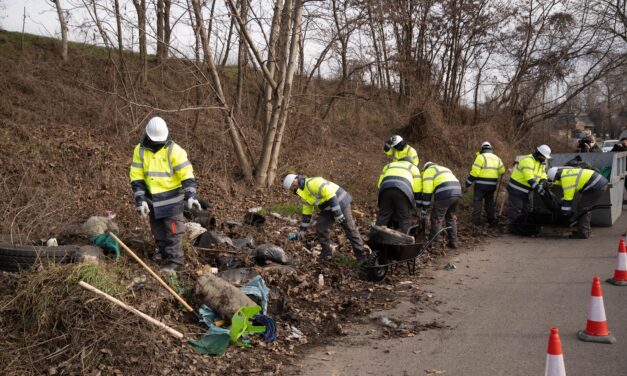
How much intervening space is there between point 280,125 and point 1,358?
382 inches

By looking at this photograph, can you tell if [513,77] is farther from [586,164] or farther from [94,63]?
[94,63]

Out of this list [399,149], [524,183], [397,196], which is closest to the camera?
[397,196]

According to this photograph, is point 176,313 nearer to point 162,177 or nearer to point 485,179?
point 162,177

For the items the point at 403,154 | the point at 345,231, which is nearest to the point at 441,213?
the point at 403,154

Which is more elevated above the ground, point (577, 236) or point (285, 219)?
point (285, 219)

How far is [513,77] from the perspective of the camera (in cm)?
2478

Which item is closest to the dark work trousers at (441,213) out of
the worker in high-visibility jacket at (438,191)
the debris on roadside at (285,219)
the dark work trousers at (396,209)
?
the worker in high-visibility jacket at (438,191)

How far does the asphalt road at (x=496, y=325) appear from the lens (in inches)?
206

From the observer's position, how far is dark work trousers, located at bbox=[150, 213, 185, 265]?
6965 millimetres

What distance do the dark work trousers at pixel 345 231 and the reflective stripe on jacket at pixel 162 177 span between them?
7.88ft

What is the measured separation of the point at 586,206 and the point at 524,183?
4.29 feet

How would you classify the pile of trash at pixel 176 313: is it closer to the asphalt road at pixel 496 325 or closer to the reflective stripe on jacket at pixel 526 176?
the asphalt road at pixel 496 325

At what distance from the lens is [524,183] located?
476 inches

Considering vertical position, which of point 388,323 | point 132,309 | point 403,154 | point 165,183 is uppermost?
point 403,154
